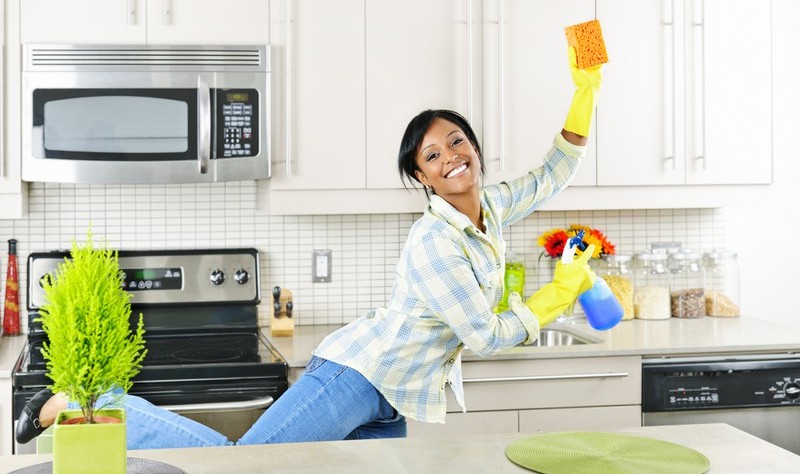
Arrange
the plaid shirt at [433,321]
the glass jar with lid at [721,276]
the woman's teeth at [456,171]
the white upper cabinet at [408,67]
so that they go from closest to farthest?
1. the plaid shirt at [433,321]
2. the woman's teeth at [456,171]
3. the white upper cabinet at [408,67]
4. the glass jar with lid at [721,276]

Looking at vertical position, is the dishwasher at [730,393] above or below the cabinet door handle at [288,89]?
below

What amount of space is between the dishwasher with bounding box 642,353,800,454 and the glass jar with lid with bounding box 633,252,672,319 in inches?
22.2

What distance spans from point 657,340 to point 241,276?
56.9 inches

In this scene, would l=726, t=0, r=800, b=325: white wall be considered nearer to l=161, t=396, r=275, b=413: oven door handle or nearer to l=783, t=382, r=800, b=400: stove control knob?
l=783, t=382, r=800, b=400: stove control knob

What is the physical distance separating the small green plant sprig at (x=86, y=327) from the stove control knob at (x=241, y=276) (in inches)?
82.2

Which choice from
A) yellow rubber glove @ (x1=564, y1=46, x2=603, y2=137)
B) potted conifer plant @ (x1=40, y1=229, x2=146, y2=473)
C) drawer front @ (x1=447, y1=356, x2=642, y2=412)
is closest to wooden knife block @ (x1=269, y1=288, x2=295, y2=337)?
drawer front @ (x1=447, y1=356, x2=642, y2=412)

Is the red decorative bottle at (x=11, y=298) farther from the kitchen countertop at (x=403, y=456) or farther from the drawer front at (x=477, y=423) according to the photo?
the kitchen countertop at (x=403, y=456)

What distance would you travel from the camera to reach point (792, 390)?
309 cm

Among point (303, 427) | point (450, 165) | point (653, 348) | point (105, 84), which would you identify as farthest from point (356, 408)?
point (105, 84)

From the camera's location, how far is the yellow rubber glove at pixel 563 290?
7.11 feet

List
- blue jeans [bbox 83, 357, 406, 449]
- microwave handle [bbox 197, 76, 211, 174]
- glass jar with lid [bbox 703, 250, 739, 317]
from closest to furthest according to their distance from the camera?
blue jeans [bbox 83, 357, 406, 449] < microwave handle [bbox 197, 76, 211, 174] < glass jar with lid [bbox 703, 250, 739, 317]

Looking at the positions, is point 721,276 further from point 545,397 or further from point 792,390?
point 545,397

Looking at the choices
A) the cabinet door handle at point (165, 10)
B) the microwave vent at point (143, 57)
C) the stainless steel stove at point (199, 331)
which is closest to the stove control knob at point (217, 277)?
the stainless steel stove at point (199, 331)

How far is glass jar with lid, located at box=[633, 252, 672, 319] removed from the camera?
3.60 meters
